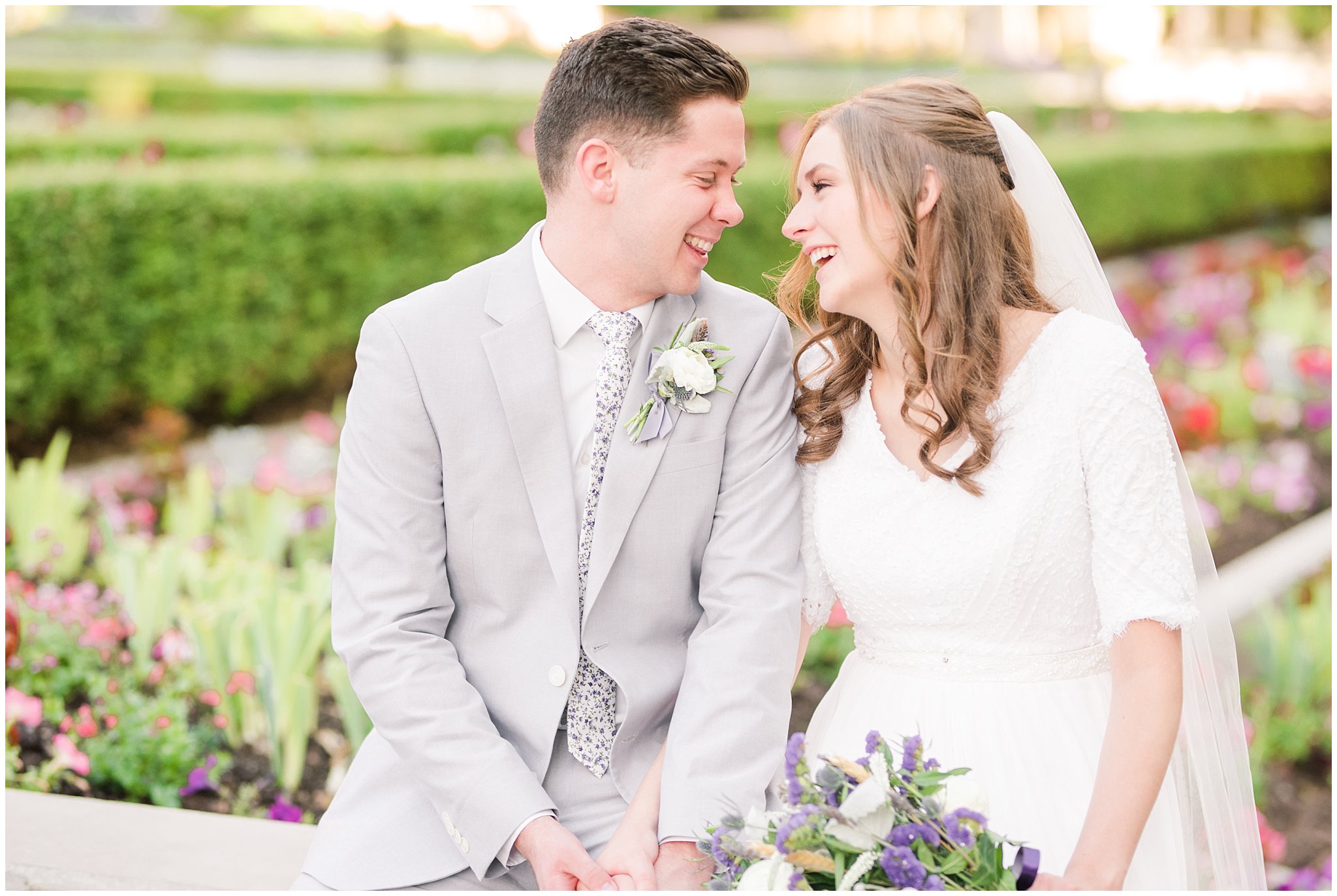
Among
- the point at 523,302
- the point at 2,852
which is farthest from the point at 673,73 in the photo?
the point at 2,852

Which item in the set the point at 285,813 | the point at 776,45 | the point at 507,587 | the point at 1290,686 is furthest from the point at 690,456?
the point at 776,45

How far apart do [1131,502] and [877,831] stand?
87cm

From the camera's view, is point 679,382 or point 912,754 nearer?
point 912,754

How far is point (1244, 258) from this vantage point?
1315 centimetres

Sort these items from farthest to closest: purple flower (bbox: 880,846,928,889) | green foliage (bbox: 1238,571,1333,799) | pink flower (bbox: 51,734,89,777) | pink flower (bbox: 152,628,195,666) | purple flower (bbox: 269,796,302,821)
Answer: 1. green foliage (bbox: 1238,571,1333,799)
2. pink flower (bbox: 152,628,195,666)
3. pink flower (bbox: 51,734,89,777)
4. purple flower (bbox: 269,796,302,821)
5. purple flower (bbox: 880,846,928,889)

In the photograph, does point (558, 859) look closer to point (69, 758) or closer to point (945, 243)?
point (945, 243)

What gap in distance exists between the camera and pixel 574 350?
8.17 ft

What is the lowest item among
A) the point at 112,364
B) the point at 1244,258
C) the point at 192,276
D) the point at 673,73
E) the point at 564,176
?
the point at 1244,258

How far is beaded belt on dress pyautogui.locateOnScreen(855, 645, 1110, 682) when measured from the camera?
2.33 metres

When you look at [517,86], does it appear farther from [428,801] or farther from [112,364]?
[428,801]

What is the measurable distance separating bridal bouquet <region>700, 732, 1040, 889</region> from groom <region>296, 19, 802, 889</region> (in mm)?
559

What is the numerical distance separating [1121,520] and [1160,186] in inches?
563

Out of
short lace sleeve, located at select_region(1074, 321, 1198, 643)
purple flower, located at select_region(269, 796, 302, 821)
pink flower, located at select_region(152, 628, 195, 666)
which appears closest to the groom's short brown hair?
short lace sleeve, located at select_region(1074, 321, 1198, 643)

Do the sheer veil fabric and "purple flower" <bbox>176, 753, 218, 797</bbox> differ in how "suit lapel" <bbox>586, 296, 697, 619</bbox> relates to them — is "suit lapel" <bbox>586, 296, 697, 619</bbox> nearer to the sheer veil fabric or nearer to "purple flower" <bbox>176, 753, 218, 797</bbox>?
the sheer veil fabric
